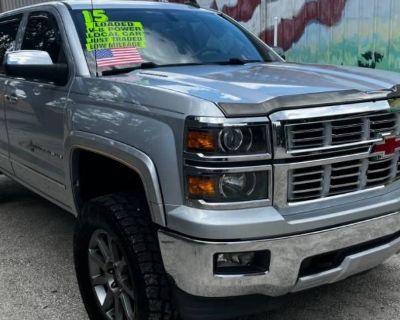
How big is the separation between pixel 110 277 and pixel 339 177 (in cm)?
135

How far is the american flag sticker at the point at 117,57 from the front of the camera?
11.2ft

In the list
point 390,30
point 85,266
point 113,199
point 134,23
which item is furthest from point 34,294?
point 390,30

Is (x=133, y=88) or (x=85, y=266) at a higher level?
(x=133, y=88)

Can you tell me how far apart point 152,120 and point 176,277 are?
2.43 ft

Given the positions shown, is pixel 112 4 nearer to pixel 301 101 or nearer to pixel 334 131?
pixel 301 101

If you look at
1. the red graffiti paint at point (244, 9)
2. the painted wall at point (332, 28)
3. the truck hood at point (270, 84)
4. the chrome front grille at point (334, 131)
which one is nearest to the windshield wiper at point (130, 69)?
the truck hood at point (270, 84)

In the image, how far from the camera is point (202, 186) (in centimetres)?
242

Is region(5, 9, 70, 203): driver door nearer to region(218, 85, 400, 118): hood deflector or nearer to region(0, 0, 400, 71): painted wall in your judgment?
region(218, 85, 400, 118): hood deflector

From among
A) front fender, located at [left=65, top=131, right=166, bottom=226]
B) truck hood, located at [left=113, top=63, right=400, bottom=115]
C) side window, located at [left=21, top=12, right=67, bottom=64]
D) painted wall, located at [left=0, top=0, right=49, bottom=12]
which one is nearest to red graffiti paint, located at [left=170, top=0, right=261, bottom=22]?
side window, located at [left=21, top=12, right=67, bottom=64]

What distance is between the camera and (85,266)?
10.5ft

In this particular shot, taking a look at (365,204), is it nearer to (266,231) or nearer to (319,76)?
(266,231)

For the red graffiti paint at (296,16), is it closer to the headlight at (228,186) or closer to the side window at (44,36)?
the side window at (44,36)

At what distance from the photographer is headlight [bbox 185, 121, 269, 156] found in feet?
7.84

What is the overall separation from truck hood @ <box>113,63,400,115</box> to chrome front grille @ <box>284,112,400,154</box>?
92 mm
